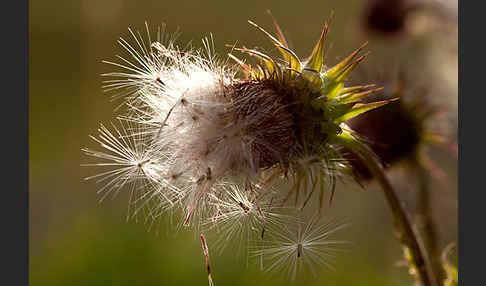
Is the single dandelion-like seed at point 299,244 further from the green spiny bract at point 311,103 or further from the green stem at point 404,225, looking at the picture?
the green stem at point 404,225

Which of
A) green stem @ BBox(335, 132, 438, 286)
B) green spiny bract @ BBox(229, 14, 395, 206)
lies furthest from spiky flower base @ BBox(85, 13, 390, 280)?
green stem @ BBox(335, 132, 438, 286)

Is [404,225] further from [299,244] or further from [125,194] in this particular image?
[125,194]

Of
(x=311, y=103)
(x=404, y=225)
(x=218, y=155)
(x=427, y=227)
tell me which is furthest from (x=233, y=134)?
(x=427, y=227)

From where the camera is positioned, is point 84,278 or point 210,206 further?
point 84,278

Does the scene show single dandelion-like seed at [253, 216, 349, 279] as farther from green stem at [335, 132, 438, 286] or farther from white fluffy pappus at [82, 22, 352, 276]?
green stem at [335, 132, 438, 286]

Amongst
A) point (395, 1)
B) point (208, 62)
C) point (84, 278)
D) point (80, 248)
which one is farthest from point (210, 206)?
point (80, 248)

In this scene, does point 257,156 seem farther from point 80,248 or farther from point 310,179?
point 80,248
